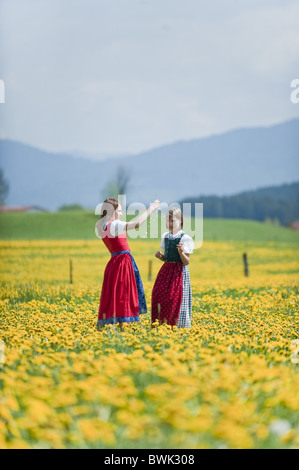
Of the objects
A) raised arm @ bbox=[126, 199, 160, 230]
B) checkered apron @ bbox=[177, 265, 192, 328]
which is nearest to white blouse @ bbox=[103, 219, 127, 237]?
raised arm @ bbox=[126, 199, 160, 230]

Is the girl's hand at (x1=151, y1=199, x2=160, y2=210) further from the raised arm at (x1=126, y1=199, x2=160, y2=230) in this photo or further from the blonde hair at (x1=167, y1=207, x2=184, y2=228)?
the blonde hair at (x1=167, y1=207, x2=184, y2=228)

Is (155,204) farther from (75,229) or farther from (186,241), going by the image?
(75,229)

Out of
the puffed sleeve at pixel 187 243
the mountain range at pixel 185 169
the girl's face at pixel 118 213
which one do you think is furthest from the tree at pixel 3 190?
the puffed sleeve at pixel 187 243

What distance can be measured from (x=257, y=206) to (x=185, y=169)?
9702 cm

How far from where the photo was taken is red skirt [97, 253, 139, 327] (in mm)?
7004

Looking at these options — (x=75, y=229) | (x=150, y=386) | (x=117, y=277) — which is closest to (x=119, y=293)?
(x=117, y=277)

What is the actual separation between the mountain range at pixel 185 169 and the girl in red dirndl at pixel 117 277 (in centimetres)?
Answer: 5982

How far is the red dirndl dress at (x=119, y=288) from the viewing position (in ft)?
23.0

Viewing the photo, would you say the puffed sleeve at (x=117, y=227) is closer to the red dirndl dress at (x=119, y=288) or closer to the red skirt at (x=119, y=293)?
the red dirndl dress at (x=119, y=288)

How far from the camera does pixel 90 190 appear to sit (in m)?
112

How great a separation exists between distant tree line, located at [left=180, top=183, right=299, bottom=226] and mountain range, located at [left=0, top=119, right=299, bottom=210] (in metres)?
6.69

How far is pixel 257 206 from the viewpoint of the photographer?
8006cm

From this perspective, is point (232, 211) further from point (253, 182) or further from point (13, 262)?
point (253, 182)
